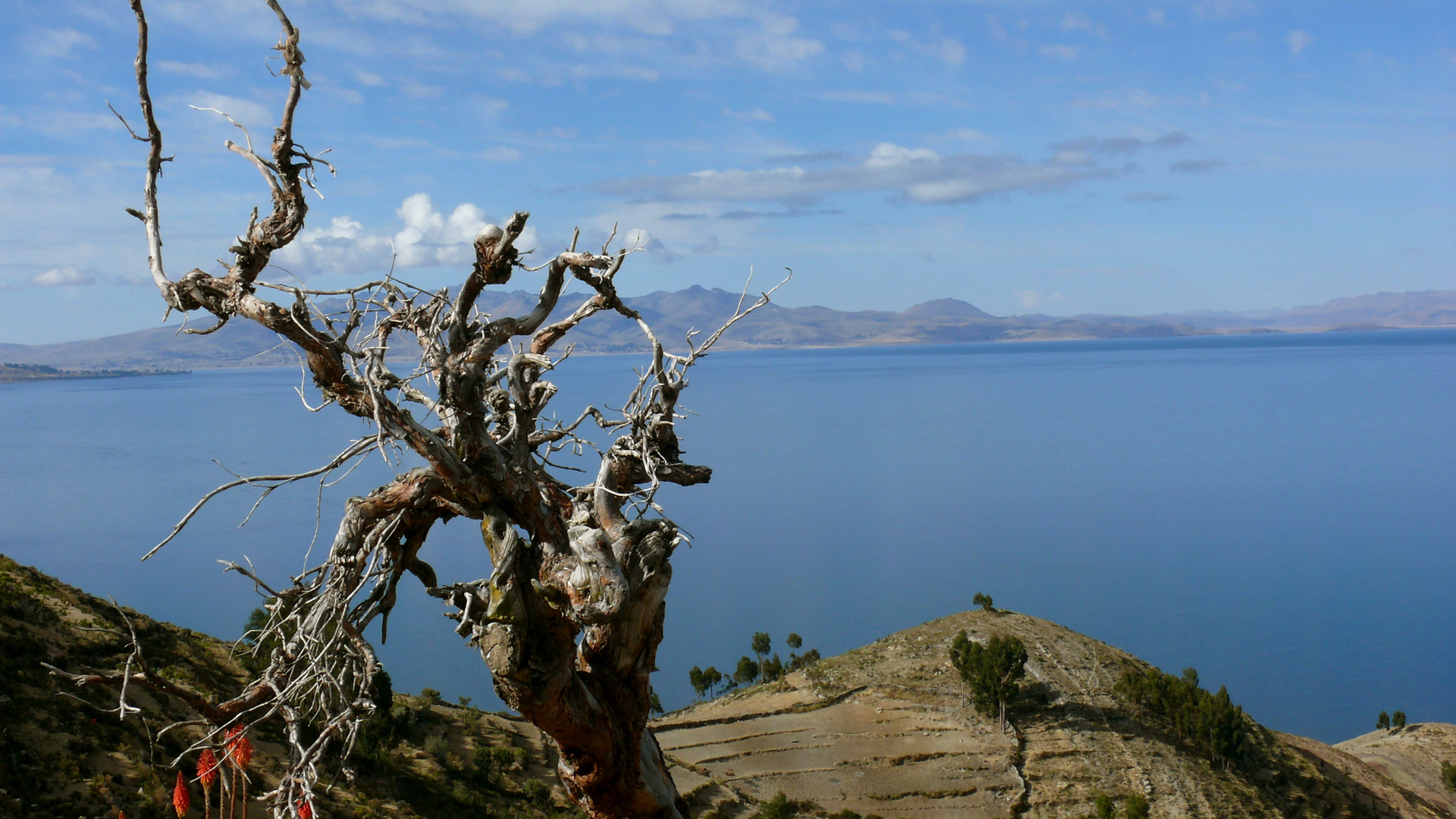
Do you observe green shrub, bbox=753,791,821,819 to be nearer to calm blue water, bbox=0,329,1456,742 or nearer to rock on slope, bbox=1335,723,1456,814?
calm blue water, bbox=0,329,1456,742

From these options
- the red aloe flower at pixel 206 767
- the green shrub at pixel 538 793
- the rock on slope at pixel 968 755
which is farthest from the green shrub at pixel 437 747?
the red aloe flower at pixel 206 767

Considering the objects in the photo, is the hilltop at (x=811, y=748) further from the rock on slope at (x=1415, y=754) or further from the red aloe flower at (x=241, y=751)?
the red aloe flower at (x=241, y=751)

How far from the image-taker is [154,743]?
838cm

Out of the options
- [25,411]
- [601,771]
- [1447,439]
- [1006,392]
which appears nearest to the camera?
[601,771]

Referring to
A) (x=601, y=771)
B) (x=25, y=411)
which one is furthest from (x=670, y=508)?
(x=25, y=411)

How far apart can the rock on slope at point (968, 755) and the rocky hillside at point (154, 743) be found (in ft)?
20.5

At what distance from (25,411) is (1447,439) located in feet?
762

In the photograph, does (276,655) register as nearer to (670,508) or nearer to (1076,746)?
(1076,746)

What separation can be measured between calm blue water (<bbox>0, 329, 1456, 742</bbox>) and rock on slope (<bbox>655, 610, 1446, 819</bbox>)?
1202 centimetres

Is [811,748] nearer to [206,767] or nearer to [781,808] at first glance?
[781,808]

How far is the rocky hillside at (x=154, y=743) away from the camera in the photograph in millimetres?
12969

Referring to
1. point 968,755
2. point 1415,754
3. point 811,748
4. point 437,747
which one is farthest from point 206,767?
point 1415,754

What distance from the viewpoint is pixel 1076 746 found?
33156mm

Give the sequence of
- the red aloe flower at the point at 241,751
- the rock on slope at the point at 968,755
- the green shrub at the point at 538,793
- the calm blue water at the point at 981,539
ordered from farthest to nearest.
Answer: the calm blue water at the point at 981,539
the rock on slope at the point at 968,755
the green shrub at the point at 538,793
the red aloe flower at the point at 241,751
